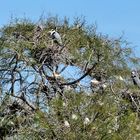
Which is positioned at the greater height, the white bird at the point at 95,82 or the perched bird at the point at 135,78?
the perched bird at the point at 135,78

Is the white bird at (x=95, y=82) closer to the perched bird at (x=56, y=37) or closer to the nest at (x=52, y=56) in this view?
the nest at (x=52, y=56)

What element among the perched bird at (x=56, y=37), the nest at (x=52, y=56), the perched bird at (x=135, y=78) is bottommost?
the perched bird at (x=135, y=78)

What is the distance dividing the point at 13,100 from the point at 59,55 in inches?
20.5

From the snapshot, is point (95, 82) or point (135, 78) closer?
point (95, 82)

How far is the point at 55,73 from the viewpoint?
4977mm

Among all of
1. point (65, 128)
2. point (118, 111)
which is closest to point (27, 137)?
point (65, 128)

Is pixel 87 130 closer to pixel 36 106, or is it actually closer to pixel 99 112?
pixel 99 112

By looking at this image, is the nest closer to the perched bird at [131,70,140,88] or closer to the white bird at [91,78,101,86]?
the white bird at [91,78,101,86]

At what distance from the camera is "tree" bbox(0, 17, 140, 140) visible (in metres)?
4.32

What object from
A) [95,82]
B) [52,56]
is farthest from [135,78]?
[52,56]

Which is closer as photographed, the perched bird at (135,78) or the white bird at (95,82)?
the white bird at (95,82)

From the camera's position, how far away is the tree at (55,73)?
4.32 meters

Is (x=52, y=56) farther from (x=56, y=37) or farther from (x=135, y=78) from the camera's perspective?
(x=135, y=78)

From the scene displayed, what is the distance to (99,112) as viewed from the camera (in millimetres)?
4074
